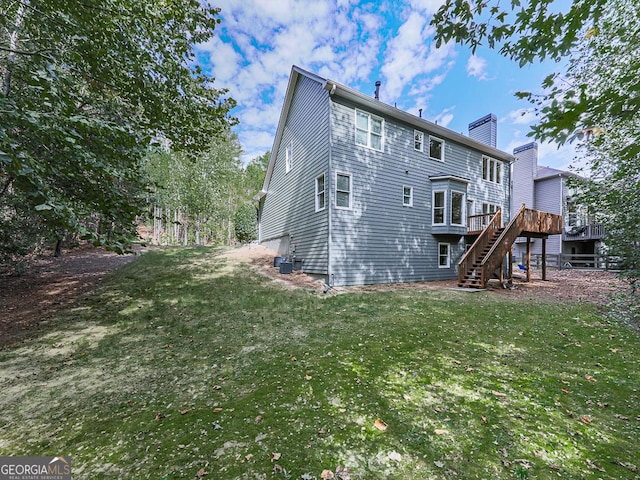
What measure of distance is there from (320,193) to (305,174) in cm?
211

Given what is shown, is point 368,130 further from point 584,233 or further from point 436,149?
point 584,233

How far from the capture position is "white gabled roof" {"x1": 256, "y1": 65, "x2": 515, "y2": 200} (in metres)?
10.1

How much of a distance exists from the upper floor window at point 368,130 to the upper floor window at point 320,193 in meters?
2.14

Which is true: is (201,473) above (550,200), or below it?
below

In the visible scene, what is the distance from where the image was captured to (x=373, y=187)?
11203 millimetres

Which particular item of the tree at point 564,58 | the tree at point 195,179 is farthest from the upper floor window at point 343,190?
the tree at point 195,179

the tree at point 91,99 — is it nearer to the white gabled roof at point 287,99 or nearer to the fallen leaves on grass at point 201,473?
the fallen leaves on grass at point 201,473

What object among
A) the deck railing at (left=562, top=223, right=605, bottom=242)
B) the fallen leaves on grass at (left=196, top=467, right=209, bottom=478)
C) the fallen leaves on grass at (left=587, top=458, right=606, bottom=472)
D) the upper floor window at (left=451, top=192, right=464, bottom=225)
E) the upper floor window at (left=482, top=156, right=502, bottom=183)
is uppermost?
the upper floor window at (left=482, top=156, right=502, bottom=183)

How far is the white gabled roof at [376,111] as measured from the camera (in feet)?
33.0

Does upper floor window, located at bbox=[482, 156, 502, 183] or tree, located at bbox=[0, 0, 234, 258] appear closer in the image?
tree, located at bbox=[0, 0, 234, 258]

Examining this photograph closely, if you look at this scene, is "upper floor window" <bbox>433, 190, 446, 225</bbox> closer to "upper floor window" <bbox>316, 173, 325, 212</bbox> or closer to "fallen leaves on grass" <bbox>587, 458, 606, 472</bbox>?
"upper floor window" <bbox>316, 173, 325, 212</bbox>

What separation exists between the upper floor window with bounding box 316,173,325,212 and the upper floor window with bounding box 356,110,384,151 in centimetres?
214

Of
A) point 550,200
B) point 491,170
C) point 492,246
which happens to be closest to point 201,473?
point 492,246

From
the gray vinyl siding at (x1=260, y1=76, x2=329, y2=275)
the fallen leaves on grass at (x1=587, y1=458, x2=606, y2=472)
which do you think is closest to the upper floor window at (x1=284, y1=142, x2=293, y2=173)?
the gray vinyl siding at (x1=260, y1=76, x2=329, y2=275)
